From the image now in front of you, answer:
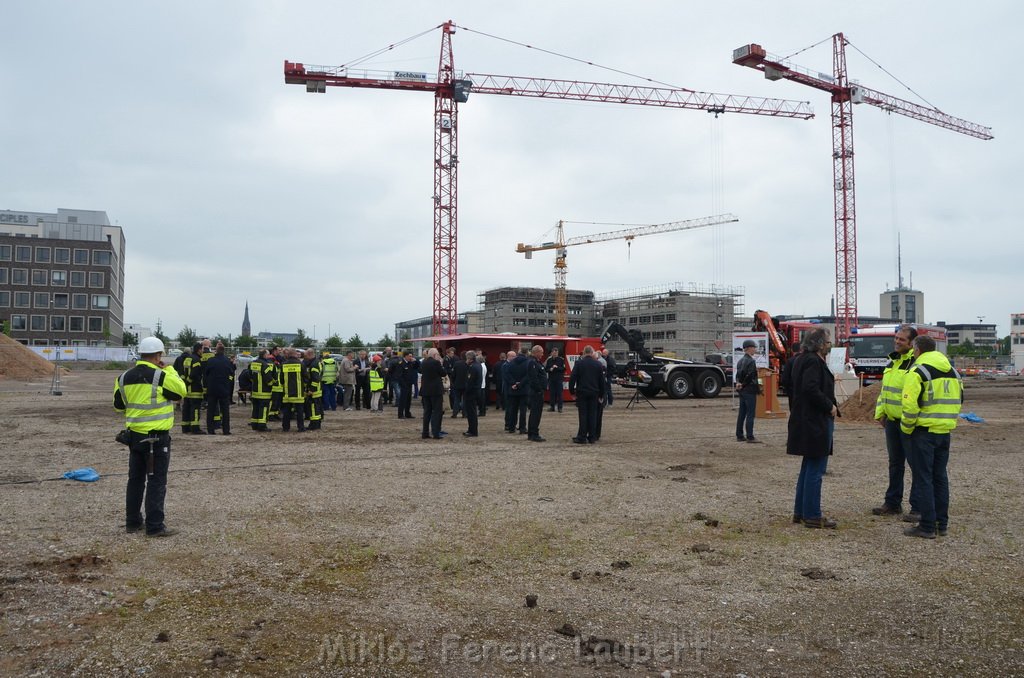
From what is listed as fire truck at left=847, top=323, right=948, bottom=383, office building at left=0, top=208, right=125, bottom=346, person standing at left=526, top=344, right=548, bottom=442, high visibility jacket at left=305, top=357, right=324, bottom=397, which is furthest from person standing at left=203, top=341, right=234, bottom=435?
office building at left=0, top=208, right=125, bottom=346

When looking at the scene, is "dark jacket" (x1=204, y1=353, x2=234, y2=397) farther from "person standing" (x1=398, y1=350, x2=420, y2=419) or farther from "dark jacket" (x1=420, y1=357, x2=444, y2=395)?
"person standing" (x1=398, y1=350, x2=420, y2=419)

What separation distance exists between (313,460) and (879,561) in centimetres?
754

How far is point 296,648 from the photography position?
4109mm

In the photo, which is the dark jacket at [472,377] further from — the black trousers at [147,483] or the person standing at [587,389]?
the black trousers at [147,483]

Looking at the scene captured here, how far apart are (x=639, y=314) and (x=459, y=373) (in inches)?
4437

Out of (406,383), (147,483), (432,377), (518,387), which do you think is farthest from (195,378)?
(147,483)

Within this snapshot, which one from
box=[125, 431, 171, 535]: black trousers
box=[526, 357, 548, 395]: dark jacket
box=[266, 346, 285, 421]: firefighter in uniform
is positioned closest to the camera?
box=[125, 431, 171, 535]: black trousers

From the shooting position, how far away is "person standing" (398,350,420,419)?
17844mm

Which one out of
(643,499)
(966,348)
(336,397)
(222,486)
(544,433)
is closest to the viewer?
(643,499)

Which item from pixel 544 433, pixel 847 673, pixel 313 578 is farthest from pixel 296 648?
pixel 544 433

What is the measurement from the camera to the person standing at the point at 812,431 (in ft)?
22.4

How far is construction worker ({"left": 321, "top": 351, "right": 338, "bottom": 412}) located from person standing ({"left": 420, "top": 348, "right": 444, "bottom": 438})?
5.74 meters

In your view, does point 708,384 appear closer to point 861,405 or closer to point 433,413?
point 861,405

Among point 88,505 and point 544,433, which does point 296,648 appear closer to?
point 88,505
